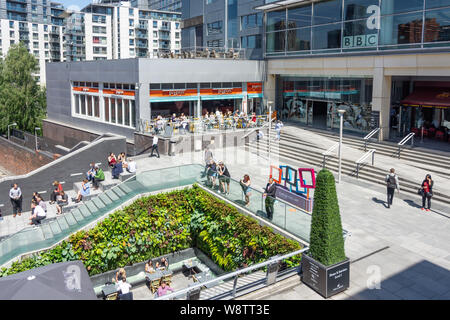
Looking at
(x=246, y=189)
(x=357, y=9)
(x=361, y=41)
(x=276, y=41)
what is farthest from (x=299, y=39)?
(x=246, y=189)

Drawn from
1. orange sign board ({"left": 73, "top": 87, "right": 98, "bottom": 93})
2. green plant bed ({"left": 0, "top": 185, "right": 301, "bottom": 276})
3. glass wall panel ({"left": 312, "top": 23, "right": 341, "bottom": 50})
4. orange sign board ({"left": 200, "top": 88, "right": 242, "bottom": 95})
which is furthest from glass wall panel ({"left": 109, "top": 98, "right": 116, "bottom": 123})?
green plant bed ({"left": 0, "top": 185, "right": 301, "bottom": 276})

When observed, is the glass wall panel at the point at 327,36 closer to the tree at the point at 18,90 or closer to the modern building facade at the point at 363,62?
the modern building facade at the point at 363,62

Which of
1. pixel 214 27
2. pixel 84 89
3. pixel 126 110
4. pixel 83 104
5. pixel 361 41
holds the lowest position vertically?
pixel 126 110

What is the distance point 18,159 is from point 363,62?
27855mm

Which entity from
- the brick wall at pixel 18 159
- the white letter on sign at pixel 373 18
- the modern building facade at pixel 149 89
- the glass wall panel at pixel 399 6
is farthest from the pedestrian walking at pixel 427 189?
the brick wall at pixel 18 159

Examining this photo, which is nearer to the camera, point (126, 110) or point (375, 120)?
point (375, 120)

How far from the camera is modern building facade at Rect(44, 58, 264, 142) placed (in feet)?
93.7

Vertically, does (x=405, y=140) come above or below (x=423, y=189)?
above

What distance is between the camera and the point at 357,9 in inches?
1030

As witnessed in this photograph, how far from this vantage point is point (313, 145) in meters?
26.1

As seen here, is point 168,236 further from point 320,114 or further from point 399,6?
point 320,114

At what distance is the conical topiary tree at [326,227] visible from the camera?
1002 centimetres

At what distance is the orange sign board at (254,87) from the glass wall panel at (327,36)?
250 inches
